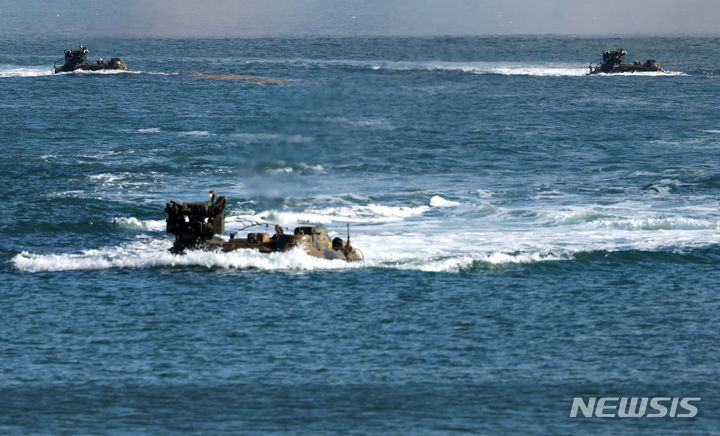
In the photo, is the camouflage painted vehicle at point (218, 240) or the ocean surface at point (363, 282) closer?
the ocean surface at point (363, 282)

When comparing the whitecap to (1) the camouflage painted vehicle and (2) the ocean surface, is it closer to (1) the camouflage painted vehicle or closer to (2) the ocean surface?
(2) the ocean surface

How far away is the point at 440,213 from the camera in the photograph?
90562 mm

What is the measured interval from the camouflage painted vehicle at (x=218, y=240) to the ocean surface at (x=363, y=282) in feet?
2.62

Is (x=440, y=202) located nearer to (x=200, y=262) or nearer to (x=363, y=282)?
(x=363, y=282)

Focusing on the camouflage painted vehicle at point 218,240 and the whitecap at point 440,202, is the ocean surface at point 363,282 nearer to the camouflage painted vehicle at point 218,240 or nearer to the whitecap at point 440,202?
the whitecap at point 440,202

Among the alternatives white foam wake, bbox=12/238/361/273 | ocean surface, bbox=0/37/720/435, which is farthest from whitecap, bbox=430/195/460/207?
white foam wake, bbox=12/238/361/273

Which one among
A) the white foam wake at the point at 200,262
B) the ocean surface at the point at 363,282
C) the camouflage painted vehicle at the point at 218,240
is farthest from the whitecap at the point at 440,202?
the white foam wake at the point at 200,262

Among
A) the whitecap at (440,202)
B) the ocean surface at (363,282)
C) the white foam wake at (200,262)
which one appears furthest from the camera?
the whitecap at (440,202)

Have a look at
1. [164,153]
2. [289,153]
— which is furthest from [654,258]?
[164,153]

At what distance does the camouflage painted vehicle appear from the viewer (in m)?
71.9

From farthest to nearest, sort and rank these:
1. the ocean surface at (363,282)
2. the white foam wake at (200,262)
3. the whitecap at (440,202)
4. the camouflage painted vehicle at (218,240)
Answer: the whitecap at (440,202) → the camouflage painted vehicle at (218,240) → the white foam wake at (200,262) → the ocean surface at (363,282)

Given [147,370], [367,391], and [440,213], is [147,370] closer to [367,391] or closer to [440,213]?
[367,391]

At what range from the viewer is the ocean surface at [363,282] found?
161ft

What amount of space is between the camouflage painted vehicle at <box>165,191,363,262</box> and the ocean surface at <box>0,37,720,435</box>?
0.80 metres
